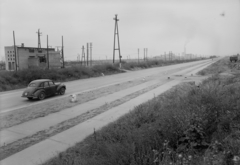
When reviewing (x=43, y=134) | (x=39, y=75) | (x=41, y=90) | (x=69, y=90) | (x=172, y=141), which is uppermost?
(x=39, y=75)

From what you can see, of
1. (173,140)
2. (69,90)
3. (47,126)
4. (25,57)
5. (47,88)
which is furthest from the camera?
(25,57)

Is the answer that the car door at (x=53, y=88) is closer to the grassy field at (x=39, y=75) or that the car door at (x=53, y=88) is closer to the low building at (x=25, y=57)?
the grassy field at (x=39, y=75)

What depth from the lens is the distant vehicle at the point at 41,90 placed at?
11.7 meters

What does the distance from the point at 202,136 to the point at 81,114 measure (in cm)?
546

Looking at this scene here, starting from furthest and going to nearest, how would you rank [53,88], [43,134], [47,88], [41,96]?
[53,88] < [47,88] < [41,96] < [43,134]

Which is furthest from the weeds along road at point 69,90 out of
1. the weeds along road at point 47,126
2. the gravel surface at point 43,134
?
the gravel surface at point 43,134

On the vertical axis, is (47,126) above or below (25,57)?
below

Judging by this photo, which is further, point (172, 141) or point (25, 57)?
point (25, 57)

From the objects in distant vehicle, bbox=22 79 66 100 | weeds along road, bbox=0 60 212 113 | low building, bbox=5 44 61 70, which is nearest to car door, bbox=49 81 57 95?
distant vehicle, bbox=22 79 66 100

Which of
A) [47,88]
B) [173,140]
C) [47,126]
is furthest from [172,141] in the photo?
[47,88]

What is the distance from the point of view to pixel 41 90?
39.3 ft

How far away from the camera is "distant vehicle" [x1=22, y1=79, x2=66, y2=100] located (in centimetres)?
1168

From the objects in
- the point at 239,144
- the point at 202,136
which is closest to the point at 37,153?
the point at 202,136

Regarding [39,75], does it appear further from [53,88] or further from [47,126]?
[47,126]
